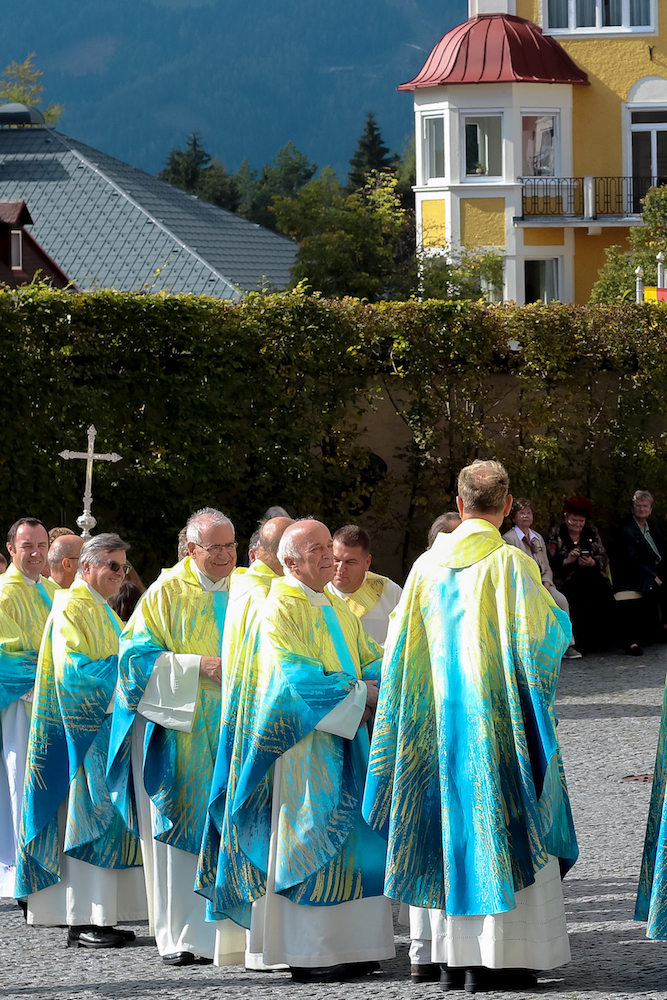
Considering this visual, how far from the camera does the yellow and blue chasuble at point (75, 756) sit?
22.4ft

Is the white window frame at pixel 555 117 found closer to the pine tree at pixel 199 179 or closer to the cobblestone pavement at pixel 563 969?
the cobblestone pavement at pixel 563 969

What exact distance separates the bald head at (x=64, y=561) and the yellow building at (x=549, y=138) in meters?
29.3

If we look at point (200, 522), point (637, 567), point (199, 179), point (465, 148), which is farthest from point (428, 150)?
point (199, 179)

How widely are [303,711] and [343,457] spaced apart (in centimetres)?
927

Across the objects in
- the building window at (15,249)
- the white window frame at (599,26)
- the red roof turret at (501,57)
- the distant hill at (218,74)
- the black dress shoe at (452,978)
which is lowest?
the black dress shoe at (452,978)

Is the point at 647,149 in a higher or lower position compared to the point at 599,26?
lower

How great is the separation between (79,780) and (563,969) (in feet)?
7.95

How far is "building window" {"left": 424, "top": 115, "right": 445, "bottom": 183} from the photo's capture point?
3725 cm

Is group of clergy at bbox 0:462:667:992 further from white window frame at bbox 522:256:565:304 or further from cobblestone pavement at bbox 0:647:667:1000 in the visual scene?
white window frame at bbox 522:256:565:304

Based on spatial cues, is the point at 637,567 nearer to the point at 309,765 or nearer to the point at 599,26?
the point at 309,765

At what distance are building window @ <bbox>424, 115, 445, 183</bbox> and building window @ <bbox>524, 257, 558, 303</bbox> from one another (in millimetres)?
3326

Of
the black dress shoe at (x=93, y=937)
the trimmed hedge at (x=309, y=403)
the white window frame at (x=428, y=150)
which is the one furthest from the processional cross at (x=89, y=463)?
the white window frame at (x=428, y=150)

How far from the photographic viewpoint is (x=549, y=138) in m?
37.4

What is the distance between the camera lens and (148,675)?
6.54 meters
